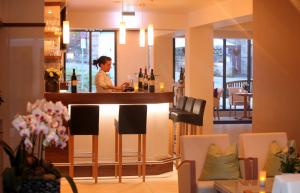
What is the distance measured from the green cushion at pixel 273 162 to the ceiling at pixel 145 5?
4.91 metres

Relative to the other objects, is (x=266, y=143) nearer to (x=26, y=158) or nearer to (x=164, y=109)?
(x=164, y=109)

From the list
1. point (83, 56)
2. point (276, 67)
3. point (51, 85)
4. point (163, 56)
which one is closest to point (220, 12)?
point (276, 67)

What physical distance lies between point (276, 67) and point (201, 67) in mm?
5203

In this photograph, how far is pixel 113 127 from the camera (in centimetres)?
810

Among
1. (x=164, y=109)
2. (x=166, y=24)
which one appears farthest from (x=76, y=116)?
(x=166, y=24)

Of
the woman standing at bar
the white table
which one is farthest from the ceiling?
the white table

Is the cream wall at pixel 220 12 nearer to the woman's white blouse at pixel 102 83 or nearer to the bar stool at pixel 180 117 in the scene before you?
the bar stool at pixel 180 117

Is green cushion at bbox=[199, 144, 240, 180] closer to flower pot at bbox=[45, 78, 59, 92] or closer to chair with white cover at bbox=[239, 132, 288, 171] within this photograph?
chair with white cover at bbox=[239, 132, 288, 171]

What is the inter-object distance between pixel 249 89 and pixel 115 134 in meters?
10.6

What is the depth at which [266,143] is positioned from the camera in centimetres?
592

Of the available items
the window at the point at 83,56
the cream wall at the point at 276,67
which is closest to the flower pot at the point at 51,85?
the cream wall at the point at 276,67

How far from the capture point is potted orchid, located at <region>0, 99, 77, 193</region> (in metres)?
2.84

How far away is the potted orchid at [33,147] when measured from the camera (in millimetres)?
2838

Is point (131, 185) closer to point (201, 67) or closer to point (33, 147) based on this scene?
point (33, 147)
